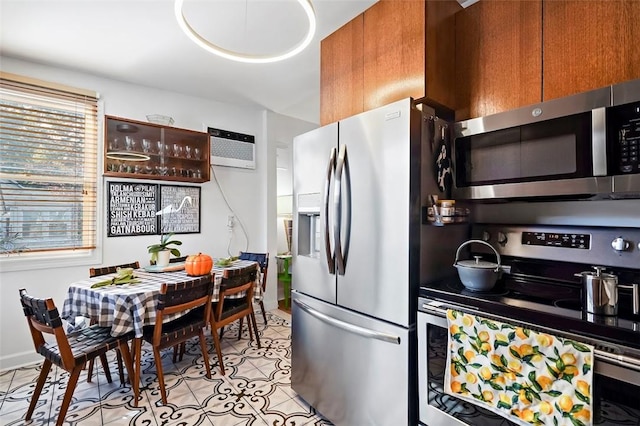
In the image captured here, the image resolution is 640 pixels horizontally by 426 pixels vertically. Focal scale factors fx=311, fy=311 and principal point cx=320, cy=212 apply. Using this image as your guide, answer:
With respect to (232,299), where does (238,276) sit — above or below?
above

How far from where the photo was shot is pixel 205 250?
367 cm

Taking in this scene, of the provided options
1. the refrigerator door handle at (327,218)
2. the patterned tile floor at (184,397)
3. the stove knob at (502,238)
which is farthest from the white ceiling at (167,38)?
the patterned tile floor at (184,397)

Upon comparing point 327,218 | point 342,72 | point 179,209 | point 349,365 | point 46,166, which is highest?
point 342,72

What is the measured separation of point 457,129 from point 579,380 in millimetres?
1155

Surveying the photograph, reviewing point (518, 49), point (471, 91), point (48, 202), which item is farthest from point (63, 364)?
point (518, 49)

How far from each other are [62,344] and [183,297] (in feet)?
2.16

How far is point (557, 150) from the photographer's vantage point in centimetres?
131

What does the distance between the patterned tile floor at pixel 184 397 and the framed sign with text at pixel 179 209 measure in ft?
4.22

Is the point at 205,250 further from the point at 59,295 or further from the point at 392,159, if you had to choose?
the point at 392,159

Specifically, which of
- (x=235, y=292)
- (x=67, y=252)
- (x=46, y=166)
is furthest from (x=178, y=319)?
(x=46, y=166)

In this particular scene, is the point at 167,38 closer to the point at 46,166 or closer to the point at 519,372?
the point at 46,166

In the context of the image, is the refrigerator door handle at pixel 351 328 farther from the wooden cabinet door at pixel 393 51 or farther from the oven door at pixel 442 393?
the wooden cabinet door at pixel 393 51

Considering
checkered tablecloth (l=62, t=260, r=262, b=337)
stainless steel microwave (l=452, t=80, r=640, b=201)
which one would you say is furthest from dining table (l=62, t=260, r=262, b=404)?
stainless steel microwave (l=452, t=80, r=640, b=201)

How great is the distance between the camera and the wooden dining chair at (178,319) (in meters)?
2.03
